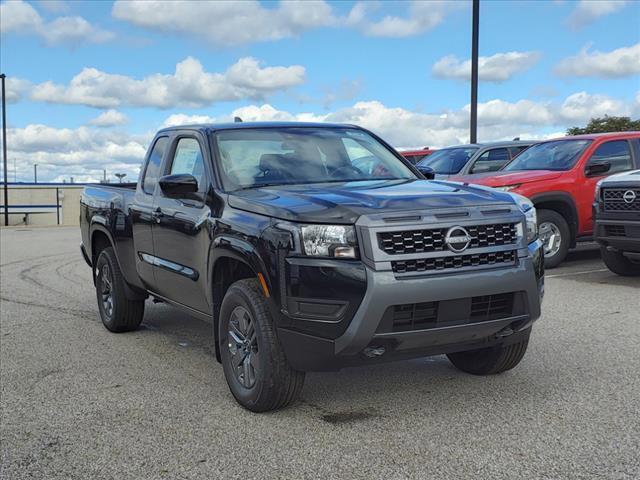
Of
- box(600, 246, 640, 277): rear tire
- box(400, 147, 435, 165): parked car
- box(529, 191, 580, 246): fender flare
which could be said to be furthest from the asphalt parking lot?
box(400, 147, 435, 165): parked car

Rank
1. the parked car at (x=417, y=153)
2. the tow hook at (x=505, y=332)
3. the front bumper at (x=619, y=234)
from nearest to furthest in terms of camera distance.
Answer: the tow hook at (x=505, y=332) < the front bumper at (x=619, y=234) < the parked car at (x=417, y=153)

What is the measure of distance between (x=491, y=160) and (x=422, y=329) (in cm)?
1039

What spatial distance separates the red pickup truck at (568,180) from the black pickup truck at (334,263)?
5401mm

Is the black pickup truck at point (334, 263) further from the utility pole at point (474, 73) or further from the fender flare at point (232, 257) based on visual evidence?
the utility pole at point (474, 73)

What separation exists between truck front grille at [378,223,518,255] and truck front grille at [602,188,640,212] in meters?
5.14

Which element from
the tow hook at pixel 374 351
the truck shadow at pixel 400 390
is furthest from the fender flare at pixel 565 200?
the tow hook at pixel 374 351

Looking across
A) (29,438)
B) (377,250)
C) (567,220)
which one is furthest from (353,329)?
(567,220)

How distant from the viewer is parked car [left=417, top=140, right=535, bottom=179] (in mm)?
13570

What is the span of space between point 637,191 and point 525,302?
508 cm

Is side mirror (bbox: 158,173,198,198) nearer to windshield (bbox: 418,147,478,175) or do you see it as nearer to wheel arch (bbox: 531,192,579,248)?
wheel arch (bbox: 531,192,579,248)

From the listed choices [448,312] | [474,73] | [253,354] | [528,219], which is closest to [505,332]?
[448,312]

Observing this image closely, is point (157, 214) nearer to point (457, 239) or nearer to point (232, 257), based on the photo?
point (232, 257)

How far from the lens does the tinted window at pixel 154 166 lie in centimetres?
623

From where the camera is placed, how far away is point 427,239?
13.1 feet
